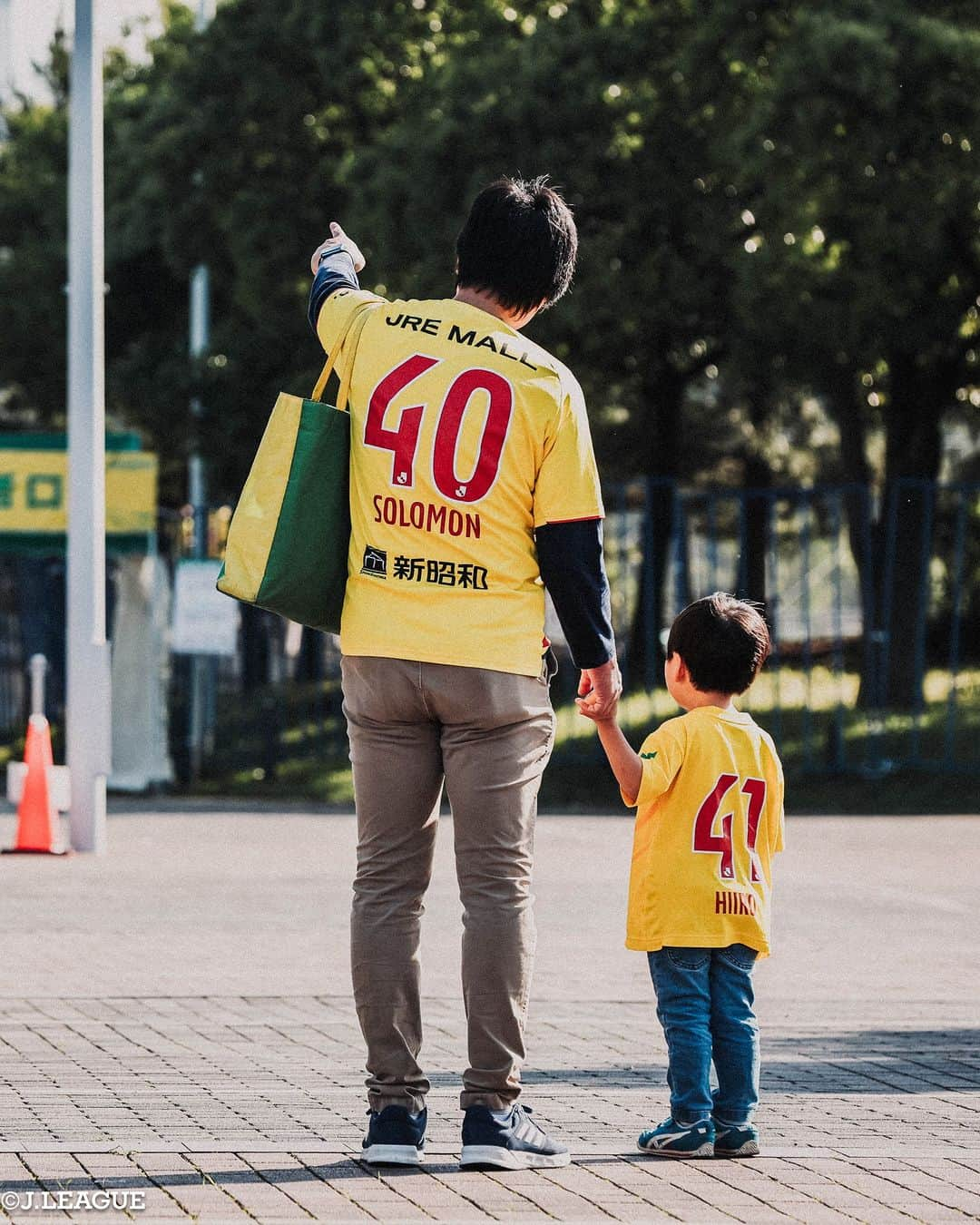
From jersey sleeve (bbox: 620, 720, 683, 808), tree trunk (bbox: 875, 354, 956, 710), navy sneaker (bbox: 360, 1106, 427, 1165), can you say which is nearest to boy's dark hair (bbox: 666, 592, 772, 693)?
jersey sleeve (bbox: 620, 720, 683, 808)

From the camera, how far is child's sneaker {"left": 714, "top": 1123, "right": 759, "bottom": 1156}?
459cm

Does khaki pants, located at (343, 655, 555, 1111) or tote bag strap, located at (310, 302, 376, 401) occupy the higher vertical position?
tote bag strap, located at (310, 302, 376, 401)

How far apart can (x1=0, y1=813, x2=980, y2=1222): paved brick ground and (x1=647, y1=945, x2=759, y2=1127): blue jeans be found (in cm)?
14

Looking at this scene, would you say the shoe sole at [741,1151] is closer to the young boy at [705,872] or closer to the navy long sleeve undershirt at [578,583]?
the young boy at [705,872]

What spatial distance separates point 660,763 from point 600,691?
297 mm

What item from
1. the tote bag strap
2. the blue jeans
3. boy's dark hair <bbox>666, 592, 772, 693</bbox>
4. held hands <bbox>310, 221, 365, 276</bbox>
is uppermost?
held hands <bbox>310, 221, 365, 276</bbox>

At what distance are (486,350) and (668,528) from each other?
18.2 m

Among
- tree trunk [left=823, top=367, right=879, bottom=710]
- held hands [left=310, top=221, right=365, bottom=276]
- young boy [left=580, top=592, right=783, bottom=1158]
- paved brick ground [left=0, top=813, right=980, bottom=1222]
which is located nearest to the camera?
paved brick ground [left=0, top=813, right=980, bottom=1222]

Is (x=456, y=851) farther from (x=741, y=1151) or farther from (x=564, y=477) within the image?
(x=741, y=1151)

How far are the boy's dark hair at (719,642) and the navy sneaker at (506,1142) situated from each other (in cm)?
103

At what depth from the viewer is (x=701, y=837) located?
462 centimetres

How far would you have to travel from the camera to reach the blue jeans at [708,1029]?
14.9 feet

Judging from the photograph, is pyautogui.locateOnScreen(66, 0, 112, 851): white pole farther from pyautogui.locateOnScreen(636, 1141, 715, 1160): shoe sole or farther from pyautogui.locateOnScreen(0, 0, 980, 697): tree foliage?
pyautogui.locateOnScreen(636, 1141, 715, 1160): shoe sole

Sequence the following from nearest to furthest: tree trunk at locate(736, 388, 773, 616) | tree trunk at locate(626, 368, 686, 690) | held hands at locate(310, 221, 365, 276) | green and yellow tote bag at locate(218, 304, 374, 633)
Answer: green and yellow tote bag at locate(218, 304, 374, 633) < held hands at locate(310, 221, 365, 276) < tree trunk at locate(736, 388, 773, 616) < tree trunk at locate(626, 368, 686, 690)
